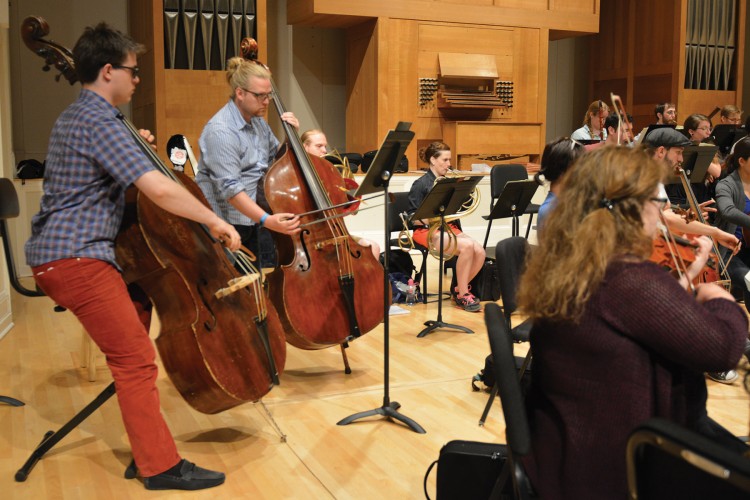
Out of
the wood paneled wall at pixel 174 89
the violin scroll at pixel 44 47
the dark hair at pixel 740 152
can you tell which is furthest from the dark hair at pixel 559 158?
the wood paneled wall at pixel 174 89

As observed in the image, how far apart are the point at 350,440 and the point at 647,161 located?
189cm

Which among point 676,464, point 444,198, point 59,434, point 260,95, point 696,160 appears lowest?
point 59,434

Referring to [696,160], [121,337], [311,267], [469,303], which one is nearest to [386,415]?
[311,267]

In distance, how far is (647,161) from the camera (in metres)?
1.71

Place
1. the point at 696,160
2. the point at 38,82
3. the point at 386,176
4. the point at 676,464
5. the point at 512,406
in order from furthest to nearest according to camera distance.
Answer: the point at 38,82
the point at 696,160
the point at 386,176
the point at 512,406
the point at 676,464

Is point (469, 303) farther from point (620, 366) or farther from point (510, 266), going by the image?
point (620, 366)

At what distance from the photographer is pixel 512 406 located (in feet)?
5.52

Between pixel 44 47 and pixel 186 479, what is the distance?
5.38ft

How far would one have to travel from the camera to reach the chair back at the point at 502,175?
6809 mm

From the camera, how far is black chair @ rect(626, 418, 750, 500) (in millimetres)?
1304

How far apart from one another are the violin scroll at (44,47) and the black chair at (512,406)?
194cm

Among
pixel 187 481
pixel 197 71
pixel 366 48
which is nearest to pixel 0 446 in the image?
pixel 187 481

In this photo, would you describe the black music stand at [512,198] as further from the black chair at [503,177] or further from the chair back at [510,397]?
the chair back at [510,397]

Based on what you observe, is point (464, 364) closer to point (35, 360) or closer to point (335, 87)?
point (35, 360)
